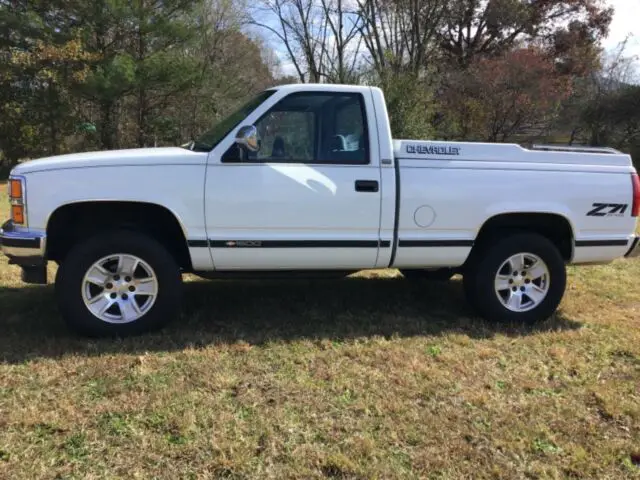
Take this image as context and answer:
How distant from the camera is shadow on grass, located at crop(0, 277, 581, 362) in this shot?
13.8 feet

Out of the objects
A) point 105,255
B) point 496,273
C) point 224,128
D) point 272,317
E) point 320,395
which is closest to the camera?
point 320,395

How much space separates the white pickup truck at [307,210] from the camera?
4113mm

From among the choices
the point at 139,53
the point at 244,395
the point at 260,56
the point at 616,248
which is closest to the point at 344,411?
the point at 244,395

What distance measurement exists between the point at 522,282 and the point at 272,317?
218 cm

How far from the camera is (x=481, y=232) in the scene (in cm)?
493

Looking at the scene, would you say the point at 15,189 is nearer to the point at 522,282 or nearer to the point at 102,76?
the point at 522,282

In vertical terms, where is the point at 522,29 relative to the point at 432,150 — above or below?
above

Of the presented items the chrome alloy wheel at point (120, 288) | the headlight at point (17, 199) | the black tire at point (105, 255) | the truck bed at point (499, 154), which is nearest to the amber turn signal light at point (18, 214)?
the headlight at point (17, 199)

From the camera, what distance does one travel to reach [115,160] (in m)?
4.07

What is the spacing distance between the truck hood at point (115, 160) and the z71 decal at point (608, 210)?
3225mm

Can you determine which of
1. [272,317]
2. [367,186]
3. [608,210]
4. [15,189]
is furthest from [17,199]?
[608,210]

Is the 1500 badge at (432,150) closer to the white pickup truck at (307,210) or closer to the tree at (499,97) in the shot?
the white pickup truck at (307,210)

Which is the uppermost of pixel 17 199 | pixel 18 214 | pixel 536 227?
pixel 17 199

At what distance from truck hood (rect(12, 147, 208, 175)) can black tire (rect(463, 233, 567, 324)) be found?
2.44 metres
